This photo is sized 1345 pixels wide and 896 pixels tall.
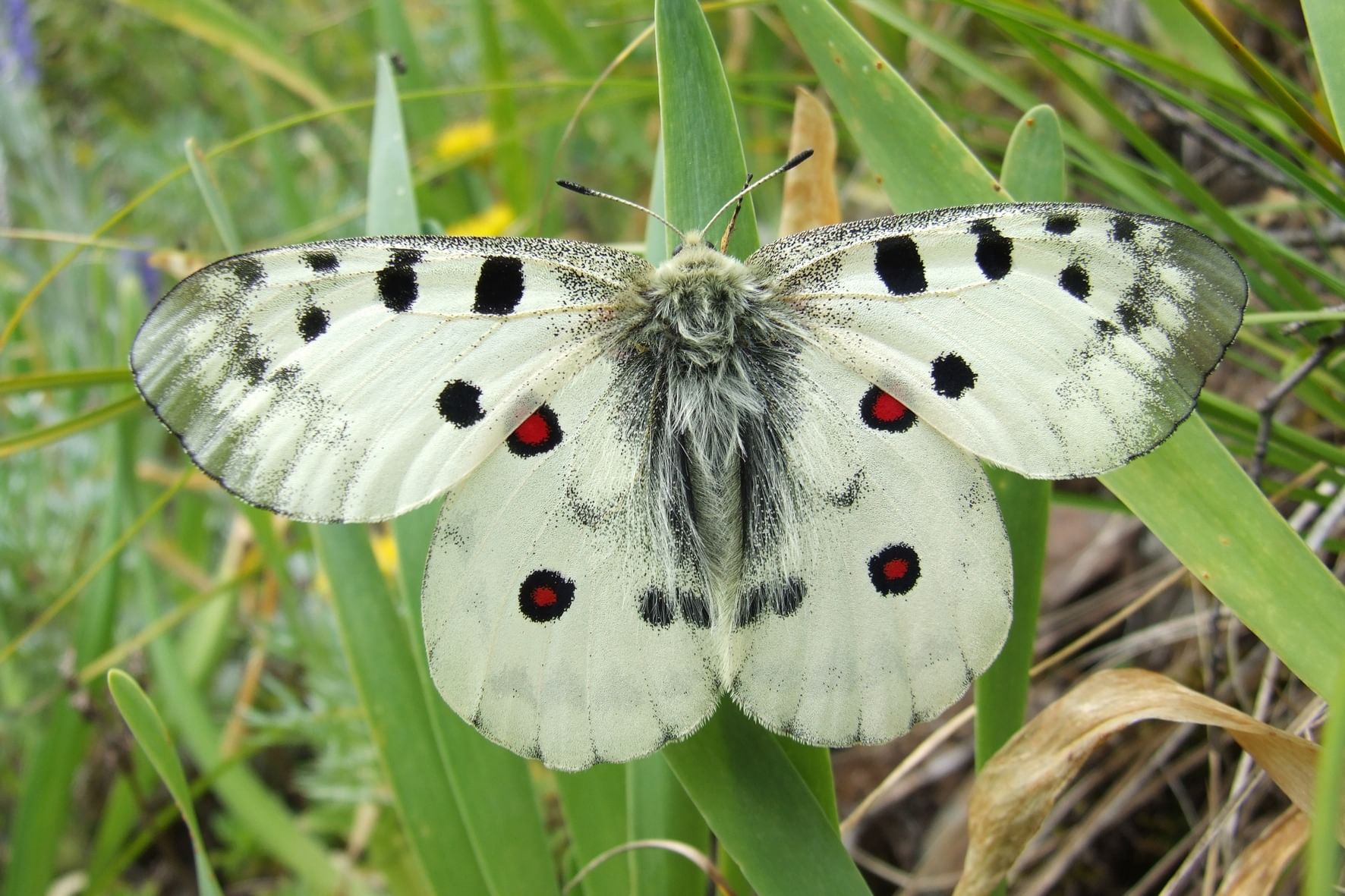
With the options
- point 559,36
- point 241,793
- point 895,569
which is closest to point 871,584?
point 895,569

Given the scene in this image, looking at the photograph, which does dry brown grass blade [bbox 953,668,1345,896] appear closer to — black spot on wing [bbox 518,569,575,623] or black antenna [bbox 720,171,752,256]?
black spot on wing [bbox 518,569,575,623]

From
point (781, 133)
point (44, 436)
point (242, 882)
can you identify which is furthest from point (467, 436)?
point (781, 133)

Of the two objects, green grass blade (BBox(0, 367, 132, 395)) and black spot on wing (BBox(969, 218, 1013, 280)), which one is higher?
green grass blade (BBox(0, 367, 132, 395))

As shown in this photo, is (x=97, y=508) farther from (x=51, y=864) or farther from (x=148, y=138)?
(x=148, y=138)

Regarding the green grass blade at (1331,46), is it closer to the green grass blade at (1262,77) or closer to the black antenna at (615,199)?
the green grass blade at (1262,77)

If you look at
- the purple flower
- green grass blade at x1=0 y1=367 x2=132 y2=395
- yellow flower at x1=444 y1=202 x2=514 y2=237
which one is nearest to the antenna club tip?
green grass blade at x1=0 y1=367 x2=132 y2=395

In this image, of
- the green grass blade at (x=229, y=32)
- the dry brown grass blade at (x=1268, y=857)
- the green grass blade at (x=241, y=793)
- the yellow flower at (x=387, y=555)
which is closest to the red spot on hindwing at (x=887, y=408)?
the dry brown grass blade at (x=1268, y=857)
